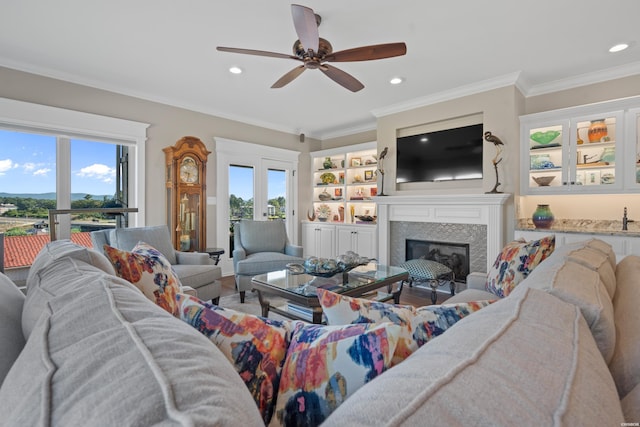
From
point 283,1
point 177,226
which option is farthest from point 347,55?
point 177,226

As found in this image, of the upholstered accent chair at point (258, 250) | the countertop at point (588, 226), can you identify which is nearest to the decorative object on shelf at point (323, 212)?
the upholstered accent chair at point (258, 250)

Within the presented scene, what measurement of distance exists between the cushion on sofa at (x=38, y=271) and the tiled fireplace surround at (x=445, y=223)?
367 cm

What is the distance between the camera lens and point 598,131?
10.9 ft

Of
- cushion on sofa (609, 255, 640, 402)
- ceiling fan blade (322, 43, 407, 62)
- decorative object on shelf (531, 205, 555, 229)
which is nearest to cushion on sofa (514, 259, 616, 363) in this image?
cushion on sofa (609, 255, 640, 402)

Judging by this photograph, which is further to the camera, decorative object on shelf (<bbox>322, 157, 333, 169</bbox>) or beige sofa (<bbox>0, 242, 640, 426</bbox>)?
decorative object on shelf (<bbox>322, 157, 333, 169</bbox>)

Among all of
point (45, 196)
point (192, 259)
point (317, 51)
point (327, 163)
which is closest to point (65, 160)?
point (45, 196)

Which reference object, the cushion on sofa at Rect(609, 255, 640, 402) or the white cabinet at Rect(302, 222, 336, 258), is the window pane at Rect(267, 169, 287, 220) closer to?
the white cabinet at Rect(302, 222, 336, 258)

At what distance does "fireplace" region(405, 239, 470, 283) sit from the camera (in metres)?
3.97

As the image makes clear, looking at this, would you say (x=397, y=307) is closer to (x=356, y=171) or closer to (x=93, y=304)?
(x=93, y=304)

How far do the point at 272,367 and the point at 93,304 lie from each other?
0.39 m

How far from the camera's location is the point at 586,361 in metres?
0.53

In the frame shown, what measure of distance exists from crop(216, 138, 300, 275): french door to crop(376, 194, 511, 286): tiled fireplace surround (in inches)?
76.5

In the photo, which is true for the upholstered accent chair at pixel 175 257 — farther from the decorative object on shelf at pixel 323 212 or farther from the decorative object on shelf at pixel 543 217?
the decorative object on shelf at pixel 543 217

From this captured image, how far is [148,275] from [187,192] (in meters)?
3.03
